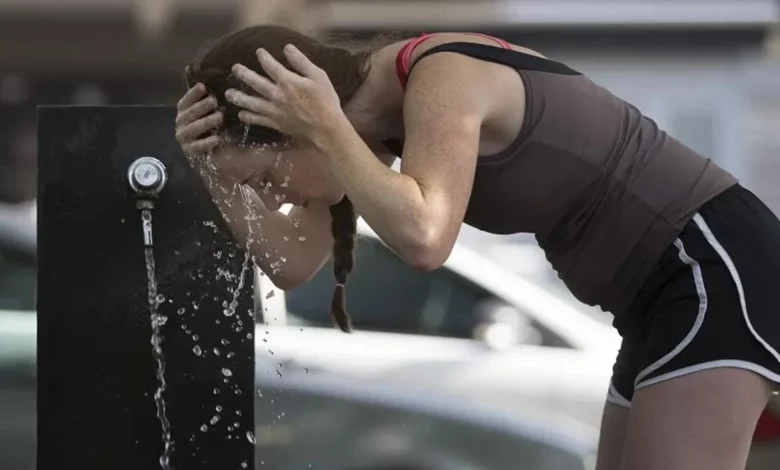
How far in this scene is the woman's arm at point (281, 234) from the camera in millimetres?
2004

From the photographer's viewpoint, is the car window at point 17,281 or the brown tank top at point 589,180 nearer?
the brown tank top at point 589,180

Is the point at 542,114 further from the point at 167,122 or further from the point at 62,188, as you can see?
the point at 62,188

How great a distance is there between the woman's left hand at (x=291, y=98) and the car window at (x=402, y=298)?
1.80m

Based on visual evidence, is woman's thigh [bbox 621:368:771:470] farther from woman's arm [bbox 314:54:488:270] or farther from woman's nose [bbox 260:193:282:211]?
woman's nose [bbox 260:193:282:211]

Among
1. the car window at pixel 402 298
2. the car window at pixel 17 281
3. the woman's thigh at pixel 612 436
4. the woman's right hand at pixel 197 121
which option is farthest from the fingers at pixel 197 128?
the car window at pixel 17 281

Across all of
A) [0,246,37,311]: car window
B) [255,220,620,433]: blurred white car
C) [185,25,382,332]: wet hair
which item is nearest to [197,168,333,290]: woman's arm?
[185,25,382,332]: wet hair

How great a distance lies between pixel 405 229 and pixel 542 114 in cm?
30

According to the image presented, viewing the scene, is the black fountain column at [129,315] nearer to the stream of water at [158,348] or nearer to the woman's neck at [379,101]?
the stream of water at [158,348]

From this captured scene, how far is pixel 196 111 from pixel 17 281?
6.32ft

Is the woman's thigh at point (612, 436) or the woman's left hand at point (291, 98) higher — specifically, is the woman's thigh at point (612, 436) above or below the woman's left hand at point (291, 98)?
below

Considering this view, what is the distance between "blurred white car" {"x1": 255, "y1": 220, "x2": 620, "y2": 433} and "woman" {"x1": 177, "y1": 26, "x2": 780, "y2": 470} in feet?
4.64

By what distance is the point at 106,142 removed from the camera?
7.01ft

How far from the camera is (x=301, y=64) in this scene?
5.23ft

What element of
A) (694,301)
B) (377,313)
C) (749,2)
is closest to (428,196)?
(694,301)
